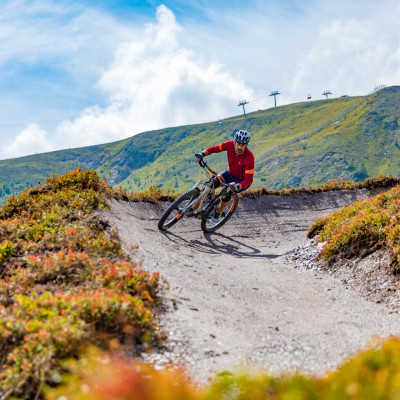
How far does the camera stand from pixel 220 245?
16.3m

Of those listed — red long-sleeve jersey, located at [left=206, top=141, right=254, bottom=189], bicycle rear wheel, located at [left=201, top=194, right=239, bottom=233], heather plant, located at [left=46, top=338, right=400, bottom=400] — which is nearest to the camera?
heather plant, located at [left=46, top=338, right=400, bottom=400]

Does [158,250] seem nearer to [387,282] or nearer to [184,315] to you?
[184,315]

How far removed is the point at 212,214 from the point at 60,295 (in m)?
10.7

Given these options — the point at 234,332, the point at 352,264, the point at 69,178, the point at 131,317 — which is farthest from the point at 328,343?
the point at 69,178

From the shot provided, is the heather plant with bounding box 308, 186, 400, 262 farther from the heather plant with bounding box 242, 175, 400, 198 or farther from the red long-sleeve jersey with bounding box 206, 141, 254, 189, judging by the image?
the heather plant with bounding box 242, 175, 400, 198

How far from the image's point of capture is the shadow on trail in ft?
49.6

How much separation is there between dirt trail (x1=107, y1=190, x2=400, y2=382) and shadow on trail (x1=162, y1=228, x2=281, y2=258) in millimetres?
53

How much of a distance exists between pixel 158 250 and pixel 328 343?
6.61 m

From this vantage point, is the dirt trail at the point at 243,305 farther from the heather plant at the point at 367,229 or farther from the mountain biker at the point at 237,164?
the mountain biker at the point at 237,164

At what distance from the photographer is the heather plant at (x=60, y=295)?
183 inches

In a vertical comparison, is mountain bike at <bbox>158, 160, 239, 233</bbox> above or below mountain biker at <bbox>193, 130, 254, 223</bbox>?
below

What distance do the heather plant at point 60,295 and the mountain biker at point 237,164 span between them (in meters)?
5.86

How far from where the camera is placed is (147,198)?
61.0 feet

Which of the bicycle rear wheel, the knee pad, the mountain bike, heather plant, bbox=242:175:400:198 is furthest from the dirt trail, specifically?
heather plant, bbox=242:175:400:198
